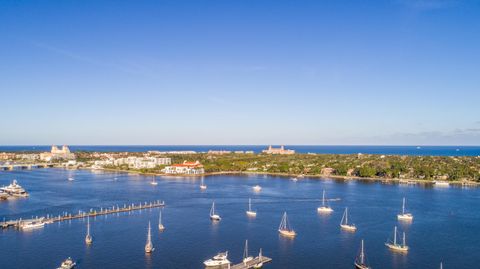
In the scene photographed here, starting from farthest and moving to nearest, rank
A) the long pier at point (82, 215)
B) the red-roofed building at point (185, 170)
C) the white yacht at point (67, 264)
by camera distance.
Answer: the red-roofed building at point (185, 170) → the long pier at point (82, 215) → the white yacht at point (67, 264)

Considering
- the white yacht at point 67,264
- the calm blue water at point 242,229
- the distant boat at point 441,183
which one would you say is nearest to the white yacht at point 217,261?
the calm blue water at point 242,229

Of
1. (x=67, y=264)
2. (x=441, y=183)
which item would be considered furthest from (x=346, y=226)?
(x=441, y=183)

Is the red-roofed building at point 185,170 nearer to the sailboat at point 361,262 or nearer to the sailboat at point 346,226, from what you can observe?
the sailboat at point 346,226

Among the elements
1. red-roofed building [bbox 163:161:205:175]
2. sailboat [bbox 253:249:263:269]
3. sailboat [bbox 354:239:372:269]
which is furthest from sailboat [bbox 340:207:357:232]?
red-roofed building [bbox 163:161:205:175]

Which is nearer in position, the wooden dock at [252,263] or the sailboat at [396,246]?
the wooden dock at [252,263]

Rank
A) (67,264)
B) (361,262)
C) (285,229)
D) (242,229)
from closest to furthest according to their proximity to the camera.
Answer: (67,264)
(361,262)
(285,229)
(242,229)

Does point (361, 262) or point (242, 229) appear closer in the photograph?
point (361, 262)

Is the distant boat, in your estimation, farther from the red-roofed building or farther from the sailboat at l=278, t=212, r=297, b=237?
the red-roofed building

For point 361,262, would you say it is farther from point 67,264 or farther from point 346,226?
point 67,264
